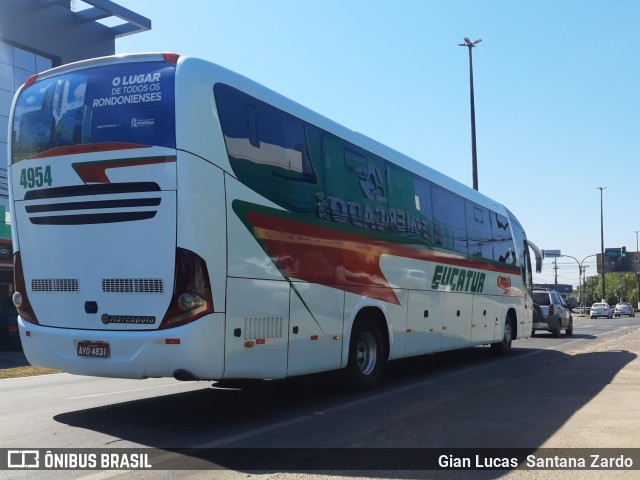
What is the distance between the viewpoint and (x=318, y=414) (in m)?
7.93

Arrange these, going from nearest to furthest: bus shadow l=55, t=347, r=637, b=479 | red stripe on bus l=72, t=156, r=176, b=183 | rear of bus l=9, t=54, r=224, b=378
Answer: bus shadow l=55, t=347, r=637, b=479, rear of bus l=9, t=54, r=224, b=378, red stripe on bus l=72, t=156, r=176, b=183

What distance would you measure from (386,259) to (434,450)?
442 cm

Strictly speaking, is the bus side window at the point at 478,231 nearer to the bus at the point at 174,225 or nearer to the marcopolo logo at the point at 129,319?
the bus at the point at 174,225

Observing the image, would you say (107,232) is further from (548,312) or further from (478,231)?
(548,312)

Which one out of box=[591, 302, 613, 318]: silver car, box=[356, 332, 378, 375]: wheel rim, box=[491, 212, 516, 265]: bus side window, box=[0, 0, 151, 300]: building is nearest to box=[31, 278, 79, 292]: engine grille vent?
box=[356, 332, 378, 375]: wheel rim

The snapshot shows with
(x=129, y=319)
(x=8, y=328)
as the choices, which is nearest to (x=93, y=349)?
(x=129, y=319)

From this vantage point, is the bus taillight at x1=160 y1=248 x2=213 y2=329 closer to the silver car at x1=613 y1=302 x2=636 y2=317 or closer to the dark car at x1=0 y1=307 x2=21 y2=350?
the dark car at x1=0 y1=307 x2=21 y2=350

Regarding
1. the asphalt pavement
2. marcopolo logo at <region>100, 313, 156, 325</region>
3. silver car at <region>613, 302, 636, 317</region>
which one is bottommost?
silver car at <region>613, 302, 636, 317</region>

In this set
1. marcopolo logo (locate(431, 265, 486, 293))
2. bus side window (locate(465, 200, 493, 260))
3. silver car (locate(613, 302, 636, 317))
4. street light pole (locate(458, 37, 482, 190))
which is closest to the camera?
marcopolo logo (locate(431, 265, 486, 293))

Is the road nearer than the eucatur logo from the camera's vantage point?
Yes

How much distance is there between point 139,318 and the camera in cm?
676

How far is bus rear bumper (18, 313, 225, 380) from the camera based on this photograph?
6504 millimetres

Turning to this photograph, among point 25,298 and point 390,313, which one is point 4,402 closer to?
point 25,298

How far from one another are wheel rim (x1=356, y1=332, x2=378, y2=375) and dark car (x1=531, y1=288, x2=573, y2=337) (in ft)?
50.6
